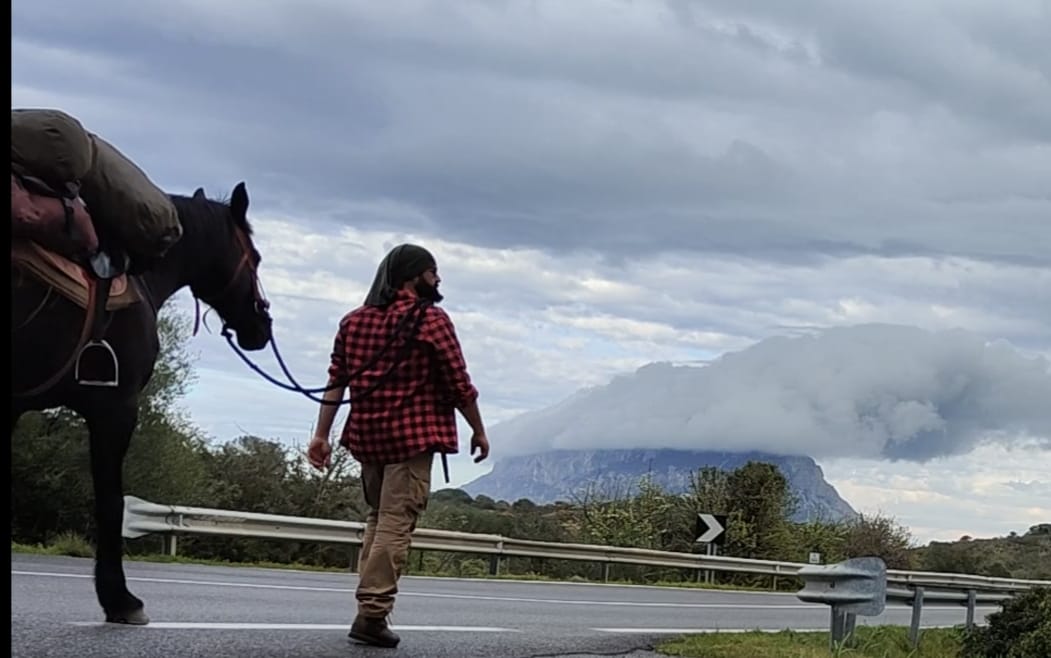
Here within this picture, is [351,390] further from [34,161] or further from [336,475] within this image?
[336,475]

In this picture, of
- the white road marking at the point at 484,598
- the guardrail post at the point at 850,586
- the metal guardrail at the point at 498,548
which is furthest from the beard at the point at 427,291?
the white road marking at the point at 484,598

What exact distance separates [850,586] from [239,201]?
15.3 feet

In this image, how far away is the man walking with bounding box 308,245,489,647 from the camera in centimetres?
603

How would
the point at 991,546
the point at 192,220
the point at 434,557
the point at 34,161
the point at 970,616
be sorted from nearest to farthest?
the point at 34,161, the point at 192,220, the point at 970,616, the point at 434,557, the point at 991,546

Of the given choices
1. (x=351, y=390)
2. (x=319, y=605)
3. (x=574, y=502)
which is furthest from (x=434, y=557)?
(x=351, y=390)

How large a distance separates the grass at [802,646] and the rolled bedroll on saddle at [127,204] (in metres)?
4.38

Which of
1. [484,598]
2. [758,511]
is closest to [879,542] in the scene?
[758,511]

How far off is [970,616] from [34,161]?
9455 mm

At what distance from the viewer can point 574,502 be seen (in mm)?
30812

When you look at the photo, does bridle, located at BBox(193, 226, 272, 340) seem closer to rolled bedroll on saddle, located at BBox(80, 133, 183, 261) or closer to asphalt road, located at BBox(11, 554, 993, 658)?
rolled bedroll on saddle, located at BBox(80, 133, 183, 261)

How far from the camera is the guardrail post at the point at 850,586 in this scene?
7965 mm

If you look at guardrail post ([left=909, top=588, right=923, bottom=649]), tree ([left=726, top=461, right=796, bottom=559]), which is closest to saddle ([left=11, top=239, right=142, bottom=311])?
guardrail post ([left=909, top=588, right=923, bottom=649])

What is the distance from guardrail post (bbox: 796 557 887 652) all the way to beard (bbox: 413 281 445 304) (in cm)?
307

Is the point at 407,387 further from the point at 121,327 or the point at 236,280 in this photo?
the point at 121,327
